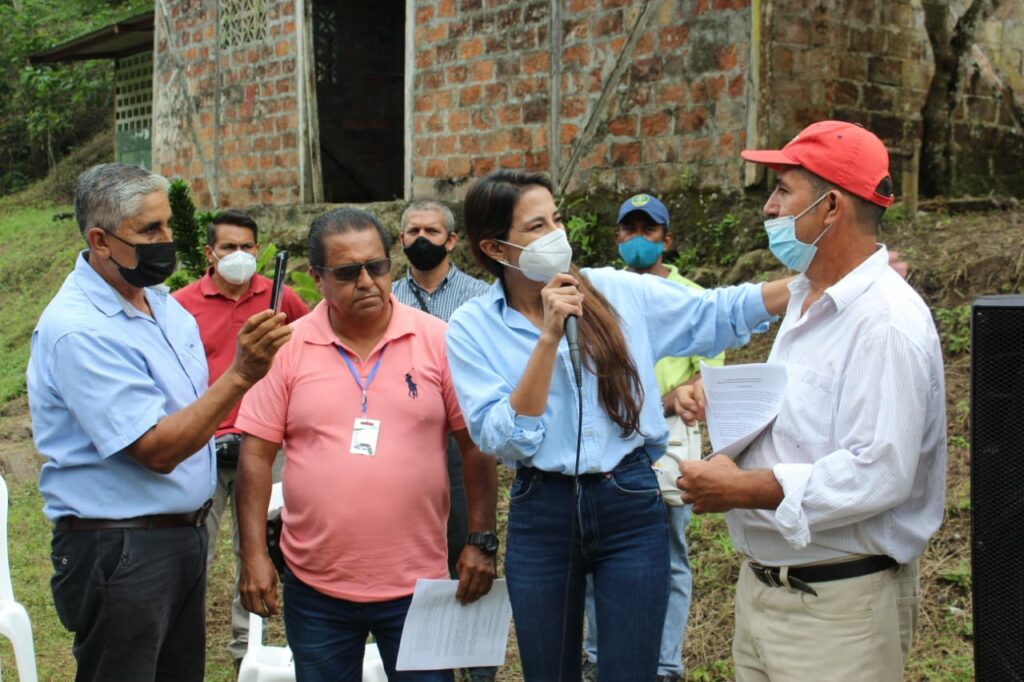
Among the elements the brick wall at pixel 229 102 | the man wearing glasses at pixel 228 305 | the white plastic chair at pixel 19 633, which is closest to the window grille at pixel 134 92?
the brick wall at pixel 229 102

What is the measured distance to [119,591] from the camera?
10.3 feet

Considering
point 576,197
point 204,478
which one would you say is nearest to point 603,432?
point 204,478

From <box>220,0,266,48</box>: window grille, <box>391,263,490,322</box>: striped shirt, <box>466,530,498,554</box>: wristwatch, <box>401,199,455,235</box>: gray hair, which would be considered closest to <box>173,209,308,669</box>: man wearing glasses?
<box>391,263,490,322</box>: striped shirt

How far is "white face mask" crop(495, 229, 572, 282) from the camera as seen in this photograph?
3.13 m

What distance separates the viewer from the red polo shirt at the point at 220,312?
17.5 ft

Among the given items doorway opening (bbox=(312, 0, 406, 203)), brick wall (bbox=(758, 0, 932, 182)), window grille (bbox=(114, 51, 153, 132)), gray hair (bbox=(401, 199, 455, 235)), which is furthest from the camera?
window grille (bbox=(114, 51, 153, 132))

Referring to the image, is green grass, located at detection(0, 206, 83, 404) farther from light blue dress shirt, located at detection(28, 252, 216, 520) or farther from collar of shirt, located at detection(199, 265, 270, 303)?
light blue dress shirt, located at detection(28, 252, 216, 520)

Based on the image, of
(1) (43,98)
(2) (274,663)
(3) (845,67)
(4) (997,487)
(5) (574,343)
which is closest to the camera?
(4) (997,487)

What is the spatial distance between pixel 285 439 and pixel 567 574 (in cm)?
100

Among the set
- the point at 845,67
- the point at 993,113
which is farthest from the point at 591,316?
the point at 993,113

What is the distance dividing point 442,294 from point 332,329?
5.59 ft

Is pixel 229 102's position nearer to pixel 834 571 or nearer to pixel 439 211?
pixel 439 211

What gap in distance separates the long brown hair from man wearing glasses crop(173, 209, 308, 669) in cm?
216

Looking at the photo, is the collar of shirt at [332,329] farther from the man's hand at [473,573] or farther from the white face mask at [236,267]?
the white face mask at [236,267]
